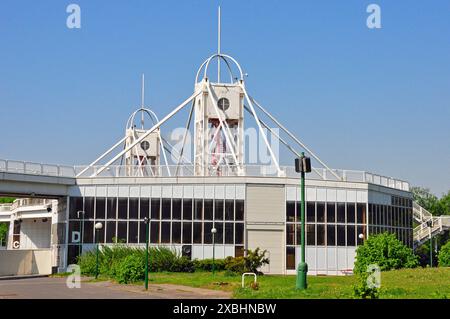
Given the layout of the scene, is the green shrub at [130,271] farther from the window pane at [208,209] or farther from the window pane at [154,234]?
the window pane at [208,209]

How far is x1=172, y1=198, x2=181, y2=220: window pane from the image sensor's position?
56.2 meters

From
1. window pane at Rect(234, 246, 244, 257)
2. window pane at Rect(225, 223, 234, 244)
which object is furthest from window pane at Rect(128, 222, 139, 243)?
window pane at Rect(234, 246, 244, 257)

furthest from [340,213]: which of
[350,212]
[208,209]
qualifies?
[208,209]

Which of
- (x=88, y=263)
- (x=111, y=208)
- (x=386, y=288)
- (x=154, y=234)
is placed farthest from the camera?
(x=111, y=208)

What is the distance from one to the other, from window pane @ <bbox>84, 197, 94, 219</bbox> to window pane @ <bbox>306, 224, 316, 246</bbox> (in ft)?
55.8

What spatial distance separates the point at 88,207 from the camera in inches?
2242

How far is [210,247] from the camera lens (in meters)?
55.6

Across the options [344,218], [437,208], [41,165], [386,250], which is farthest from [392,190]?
[437,208]

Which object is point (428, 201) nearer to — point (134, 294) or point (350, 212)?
point (350, 212)

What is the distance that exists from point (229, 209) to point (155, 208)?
5812 mm

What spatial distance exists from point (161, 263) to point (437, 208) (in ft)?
259

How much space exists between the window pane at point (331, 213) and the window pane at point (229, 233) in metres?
7.83

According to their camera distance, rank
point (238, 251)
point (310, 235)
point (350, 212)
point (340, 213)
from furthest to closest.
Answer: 1. point (350, 212)
2. point (340, 213)
3. point (310, 235)
4. point (238, 251)

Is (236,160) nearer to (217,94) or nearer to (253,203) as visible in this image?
(253,203)
